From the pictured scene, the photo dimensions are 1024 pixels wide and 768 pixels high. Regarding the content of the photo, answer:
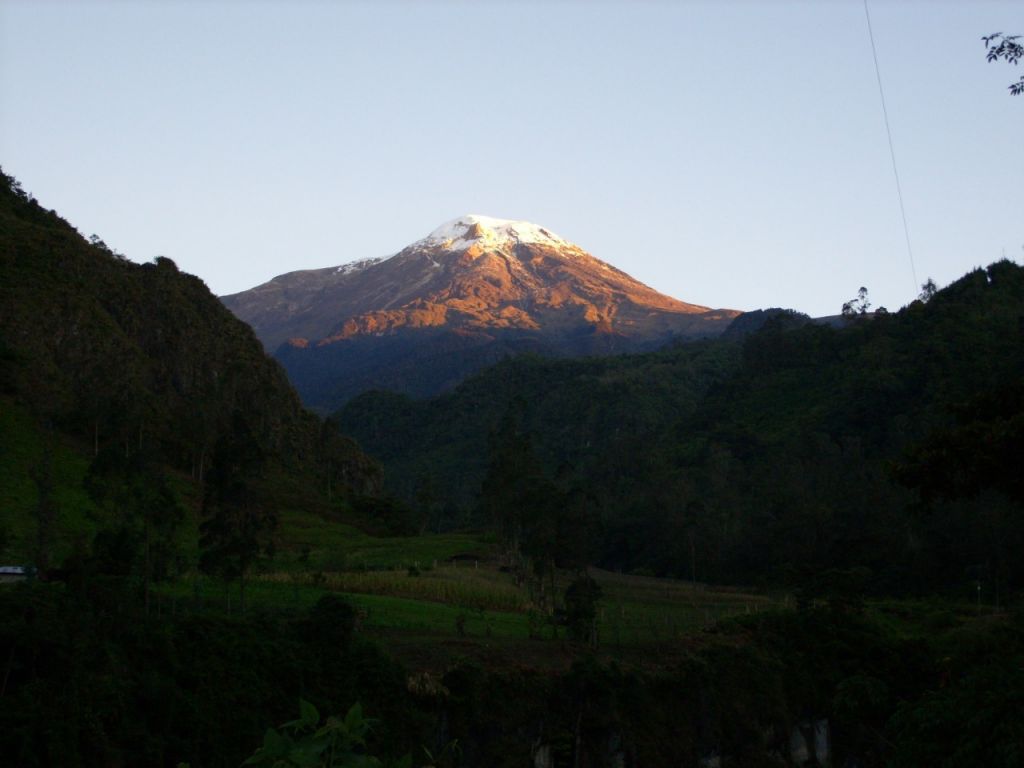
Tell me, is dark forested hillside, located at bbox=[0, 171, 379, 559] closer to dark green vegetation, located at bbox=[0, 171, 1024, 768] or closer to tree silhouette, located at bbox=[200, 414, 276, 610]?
dark green vegetation, located at bbox=[0, 171, 1024, 768]

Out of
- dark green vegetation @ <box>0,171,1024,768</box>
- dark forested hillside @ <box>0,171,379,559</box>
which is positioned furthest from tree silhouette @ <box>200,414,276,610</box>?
dark forested hillside @ <box>0,171,379,559</box>

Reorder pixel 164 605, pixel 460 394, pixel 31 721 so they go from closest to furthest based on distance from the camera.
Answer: pixel 31 721 → pixel 164 605 → pixel 460 394

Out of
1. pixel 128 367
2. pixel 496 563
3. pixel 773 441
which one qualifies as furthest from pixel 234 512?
pixel 773 441

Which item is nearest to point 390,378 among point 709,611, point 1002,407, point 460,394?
point 460,394

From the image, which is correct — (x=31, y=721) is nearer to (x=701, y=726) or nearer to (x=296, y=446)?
Result: (x=701, y=726)

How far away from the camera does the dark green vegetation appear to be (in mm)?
18500

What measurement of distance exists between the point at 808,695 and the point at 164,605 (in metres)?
17.0

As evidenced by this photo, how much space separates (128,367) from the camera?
55.1 metres

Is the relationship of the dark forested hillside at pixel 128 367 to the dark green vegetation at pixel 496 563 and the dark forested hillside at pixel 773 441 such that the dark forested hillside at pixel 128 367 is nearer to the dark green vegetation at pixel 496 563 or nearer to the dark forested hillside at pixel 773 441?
the dark green vegetation at pixel 496 563

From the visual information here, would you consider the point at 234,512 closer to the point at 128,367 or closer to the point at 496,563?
the point at 496,563

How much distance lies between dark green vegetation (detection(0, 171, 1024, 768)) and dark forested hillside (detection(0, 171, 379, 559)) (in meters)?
0.21

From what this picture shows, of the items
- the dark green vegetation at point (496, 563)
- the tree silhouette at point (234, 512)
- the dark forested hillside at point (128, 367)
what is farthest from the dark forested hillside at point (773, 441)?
the tree silhouette at point (234, 512)

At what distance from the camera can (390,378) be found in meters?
180

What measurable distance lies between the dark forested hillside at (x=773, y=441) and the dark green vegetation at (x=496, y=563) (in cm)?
26
